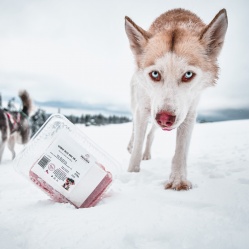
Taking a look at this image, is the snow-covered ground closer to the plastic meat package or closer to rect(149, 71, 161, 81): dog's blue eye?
the plastic meat package

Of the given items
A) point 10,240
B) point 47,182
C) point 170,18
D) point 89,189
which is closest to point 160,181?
point 89,189

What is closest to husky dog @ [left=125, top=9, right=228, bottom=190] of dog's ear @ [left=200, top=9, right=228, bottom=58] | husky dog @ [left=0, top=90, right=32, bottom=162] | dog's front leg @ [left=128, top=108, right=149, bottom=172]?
dog's ear @ [left=200, top=9, right=228, bottom=58]

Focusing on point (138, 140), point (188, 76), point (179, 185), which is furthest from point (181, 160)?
point (188, 76)

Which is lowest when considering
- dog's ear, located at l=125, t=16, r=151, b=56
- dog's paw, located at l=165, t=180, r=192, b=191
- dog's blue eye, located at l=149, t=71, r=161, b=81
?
dog's paw, located at l=165, t=180, r=192, b=191

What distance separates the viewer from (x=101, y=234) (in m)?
1.61

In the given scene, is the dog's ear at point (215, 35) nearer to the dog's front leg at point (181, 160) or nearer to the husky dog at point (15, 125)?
the dog's front leg at point (181, 160)

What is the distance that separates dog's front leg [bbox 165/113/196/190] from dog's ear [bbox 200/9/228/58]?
0.80 m

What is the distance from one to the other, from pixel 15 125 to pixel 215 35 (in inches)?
252

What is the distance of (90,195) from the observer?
7.35ft

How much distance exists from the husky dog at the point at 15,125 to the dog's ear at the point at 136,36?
16.1 ft

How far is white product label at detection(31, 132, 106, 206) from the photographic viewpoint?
7.36 ft

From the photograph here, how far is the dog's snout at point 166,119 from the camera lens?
2275 millimetres

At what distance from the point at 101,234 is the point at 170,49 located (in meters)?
1.93

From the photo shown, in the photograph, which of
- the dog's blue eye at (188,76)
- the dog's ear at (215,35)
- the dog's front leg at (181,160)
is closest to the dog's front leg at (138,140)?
the dog's front leg at (181,160)
